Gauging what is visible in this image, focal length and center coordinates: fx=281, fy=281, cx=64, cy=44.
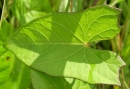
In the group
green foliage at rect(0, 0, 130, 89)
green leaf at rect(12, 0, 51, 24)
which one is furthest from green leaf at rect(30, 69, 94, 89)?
green leaf at rect(12, 0, 51, 24)

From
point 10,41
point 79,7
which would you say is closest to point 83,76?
point 10,41

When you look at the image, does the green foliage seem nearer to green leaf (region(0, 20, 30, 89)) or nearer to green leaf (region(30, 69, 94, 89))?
green leaf (region(30, 69, 94, 89))

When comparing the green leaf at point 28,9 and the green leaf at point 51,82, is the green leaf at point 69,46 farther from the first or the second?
the green leaf at point 28,9

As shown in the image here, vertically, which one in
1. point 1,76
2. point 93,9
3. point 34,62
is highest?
point 93,9

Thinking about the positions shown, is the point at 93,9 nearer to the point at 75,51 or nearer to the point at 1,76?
the point at 75,51

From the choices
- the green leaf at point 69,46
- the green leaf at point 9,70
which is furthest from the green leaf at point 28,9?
the green leaf at point 69,46
